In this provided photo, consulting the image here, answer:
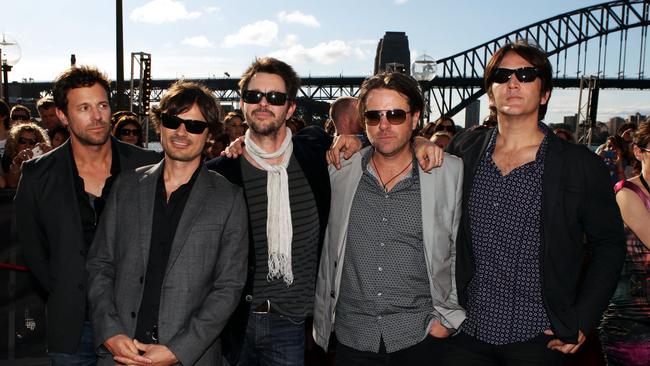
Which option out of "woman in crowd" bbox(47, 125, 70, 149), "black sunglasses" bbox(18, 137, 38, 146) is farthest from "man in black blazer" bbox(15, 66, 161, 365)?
"woman in crowd" bbox(47, 125, 70, 149)

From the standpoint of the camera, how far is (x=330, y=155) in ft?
10.6

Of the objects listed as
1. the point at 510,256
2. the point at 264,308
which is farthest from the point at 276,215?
the point at 510,256

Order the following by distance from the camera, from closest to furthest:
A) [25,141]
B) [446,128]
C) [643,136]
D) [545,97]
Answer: [545,97] < [643,136] < [25,141] < [446,128]

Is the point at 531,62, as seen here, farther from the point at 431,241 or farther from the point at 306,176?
the point at 306,176

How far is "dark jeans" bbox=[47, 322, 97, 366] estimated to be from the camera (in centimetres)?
294

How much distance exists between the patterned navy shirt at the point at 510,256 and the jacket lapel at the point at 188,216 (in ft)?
4.29

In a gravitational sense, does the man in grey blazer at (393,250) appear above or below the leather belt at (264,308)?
above

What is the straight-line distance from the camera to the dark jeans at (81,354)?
2.94 m

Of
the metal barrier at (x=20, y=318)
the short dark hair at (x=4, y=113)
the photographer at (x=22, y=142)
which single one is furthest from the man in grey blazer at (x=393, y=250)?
the short dark hair at (x=4, y=113)

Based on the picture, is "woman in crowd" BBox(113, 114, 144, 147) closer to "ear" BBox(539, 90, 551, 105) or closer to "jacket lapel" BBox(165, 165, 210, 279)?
"jacket lapel" BBox(165, 165, 210, 279)

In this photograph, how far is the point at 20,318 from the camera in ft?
14.1

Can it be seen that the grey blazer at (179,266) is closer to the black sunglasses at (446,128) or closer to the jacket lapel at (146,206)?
the jacket lapel at (146,206)

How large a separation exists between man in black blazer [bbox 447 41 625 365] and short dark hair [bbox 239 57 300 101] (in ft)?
3.43

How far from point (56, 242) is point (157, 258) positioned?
0.61 metres
